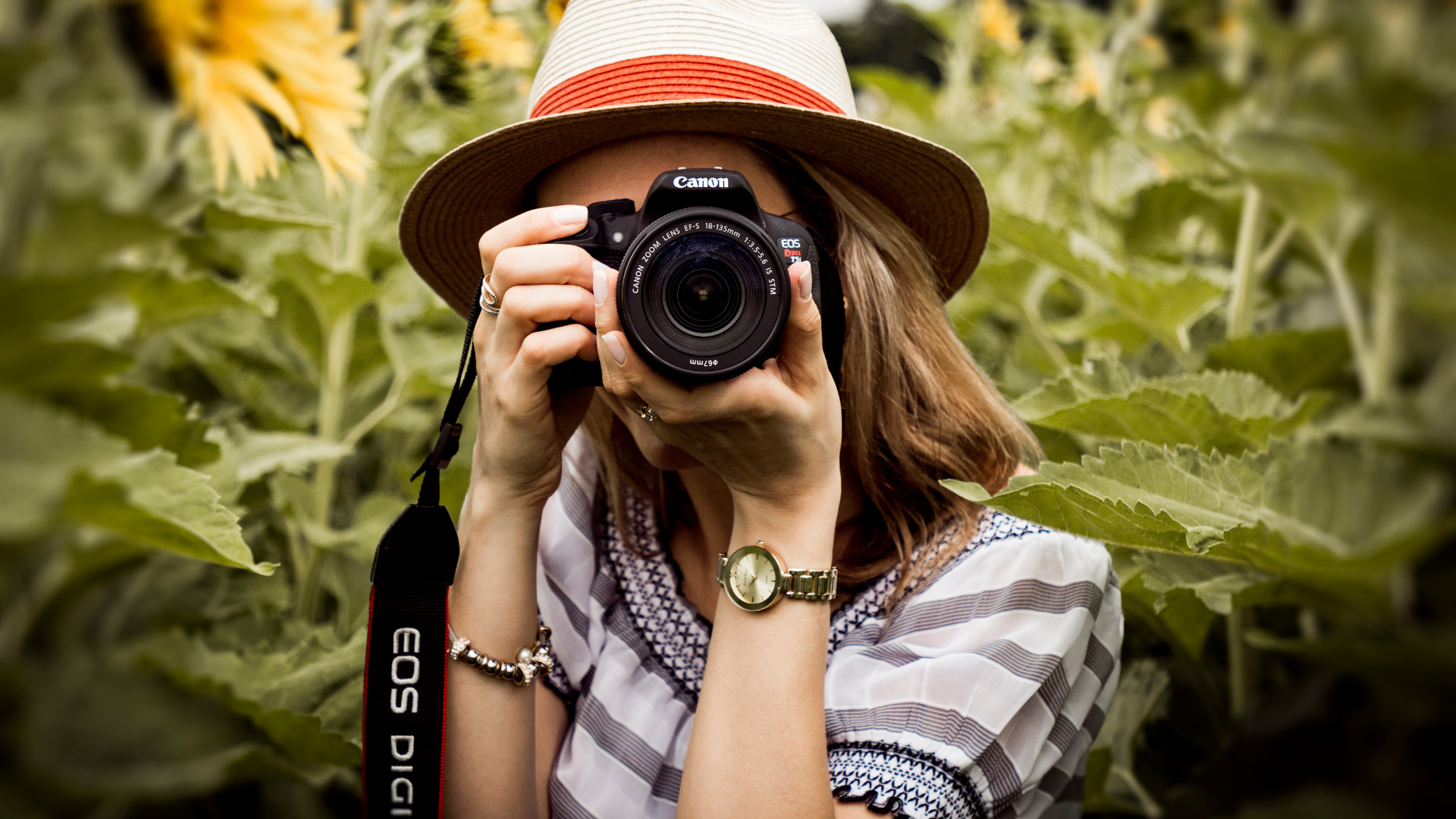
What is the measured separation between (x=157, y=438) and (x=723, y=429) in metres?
0.58

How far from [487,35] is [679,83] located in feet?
2.31

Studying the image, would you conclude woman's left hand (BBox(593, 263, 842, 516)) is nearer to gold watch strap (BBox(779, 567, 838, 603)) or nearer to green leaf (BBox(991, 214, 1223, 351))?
gold watch strap (BBox(779, 567, 838, 603))

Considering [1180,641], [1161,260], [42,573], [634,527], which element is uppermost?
[1161,260]

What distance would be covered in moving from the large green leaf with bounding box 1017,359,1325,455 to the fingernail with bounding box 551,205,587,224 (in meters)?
0.51

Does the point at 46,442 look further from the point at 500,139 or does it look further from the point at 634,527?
the point at 634,527

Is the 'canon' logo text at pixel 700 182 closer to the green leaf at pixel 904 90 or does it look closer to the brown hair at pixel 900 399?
the brown hair at pixel 900 399

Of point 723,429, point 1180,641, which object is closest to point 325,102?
point 723,429

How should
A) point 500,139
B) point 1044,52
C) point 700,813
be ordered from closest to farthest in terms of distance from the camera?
1. point 700,813
2. point 500,139
3. point 1044,52

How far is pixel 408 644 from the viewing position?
1.04m

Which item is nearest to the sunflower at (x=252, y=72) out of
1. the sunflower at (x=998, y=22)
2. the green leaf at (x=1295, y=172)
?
the green leaf at (x=1295, y=172)

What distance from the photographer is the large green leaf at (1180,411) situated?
0.86m

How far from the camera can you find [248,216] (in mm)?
700

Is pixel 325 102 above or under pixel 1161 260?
under

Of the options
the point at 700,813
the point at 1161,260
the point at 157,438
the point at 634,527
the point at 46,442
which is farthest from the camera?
the point at 1161,260
